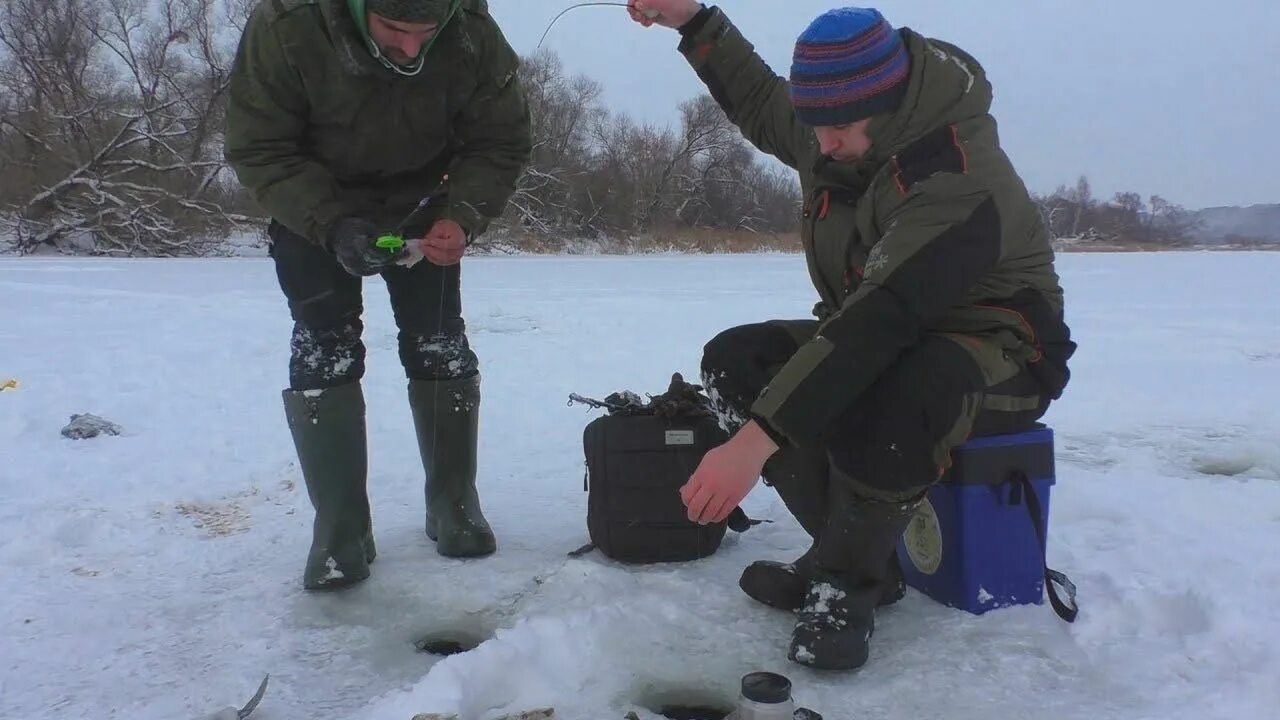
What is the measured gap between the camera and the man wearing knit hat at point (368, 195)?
202cm

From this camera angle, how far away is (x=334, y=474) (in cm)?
215

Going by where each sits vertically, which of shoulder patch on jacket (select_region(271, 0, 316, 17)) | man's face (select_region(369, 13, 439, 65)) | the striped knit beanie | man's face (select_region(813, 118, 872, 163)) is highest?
shoulder patch on jacket (select_region(271, 0, 316, 17))

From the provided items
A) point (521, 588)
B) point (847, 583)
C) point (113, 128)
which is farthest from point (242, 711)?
point (113, 128)

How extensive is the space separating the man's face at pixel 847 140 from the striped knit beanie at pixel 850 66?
0.07ft

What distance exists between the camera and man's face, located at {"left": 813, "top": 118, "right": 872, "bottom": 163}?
1.71 m

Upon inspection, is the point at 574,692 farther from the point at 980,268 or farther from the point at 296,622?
the point at 980,268

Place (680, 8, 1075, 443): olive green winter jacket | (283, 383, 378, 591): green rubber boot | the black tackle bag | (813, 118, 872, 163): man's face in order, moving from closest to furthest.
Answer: (680, 8, 1075, 443): olive green winter jacket → (813, 118, 872, 163): man's face → (283, 383, 378, 591): green rubber boot → the black tackle bag

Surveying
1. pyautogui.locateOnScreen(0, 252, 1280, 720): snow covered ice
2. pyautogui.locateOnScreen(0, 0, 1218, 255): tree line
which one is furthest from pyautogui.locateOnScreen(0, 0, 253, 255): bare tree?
pyautogui.locateOnScreen(0, 252, 1280, 720): snow covered ice

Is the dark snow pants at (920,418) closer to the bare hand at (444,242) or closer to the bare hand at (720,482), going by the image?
the bare hand at (720,482)

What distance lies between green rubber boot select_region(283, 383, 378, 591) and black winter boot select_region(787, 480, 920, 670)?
107 cm

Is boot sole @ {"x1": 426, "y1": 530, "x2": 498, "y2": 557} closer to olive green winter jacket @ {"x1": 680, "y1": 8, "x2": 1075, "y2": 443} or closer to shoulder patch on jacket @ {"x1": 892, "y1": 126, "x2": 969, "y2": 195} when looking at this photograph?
olive green winter jacket @ {"x1": 680, "y1": 8, "x2": 1075, "y2": 443}

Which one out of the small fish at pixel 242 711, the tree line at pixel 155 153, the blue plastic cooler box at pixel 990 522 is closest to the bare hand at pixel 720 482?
the blue plastic cooler box at pixel 990 522

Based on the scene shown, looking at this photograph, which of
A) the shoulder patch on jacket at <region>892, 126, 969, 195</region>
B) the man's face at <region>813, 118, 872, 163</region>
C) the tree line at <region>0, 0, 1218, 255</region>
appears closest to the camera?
the shoulder patch on jacket at <region>892, 126, 969, 195</region>

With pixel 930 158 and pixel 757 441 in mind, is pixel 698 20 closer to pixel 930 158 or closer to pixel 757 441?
pixel 930 158
